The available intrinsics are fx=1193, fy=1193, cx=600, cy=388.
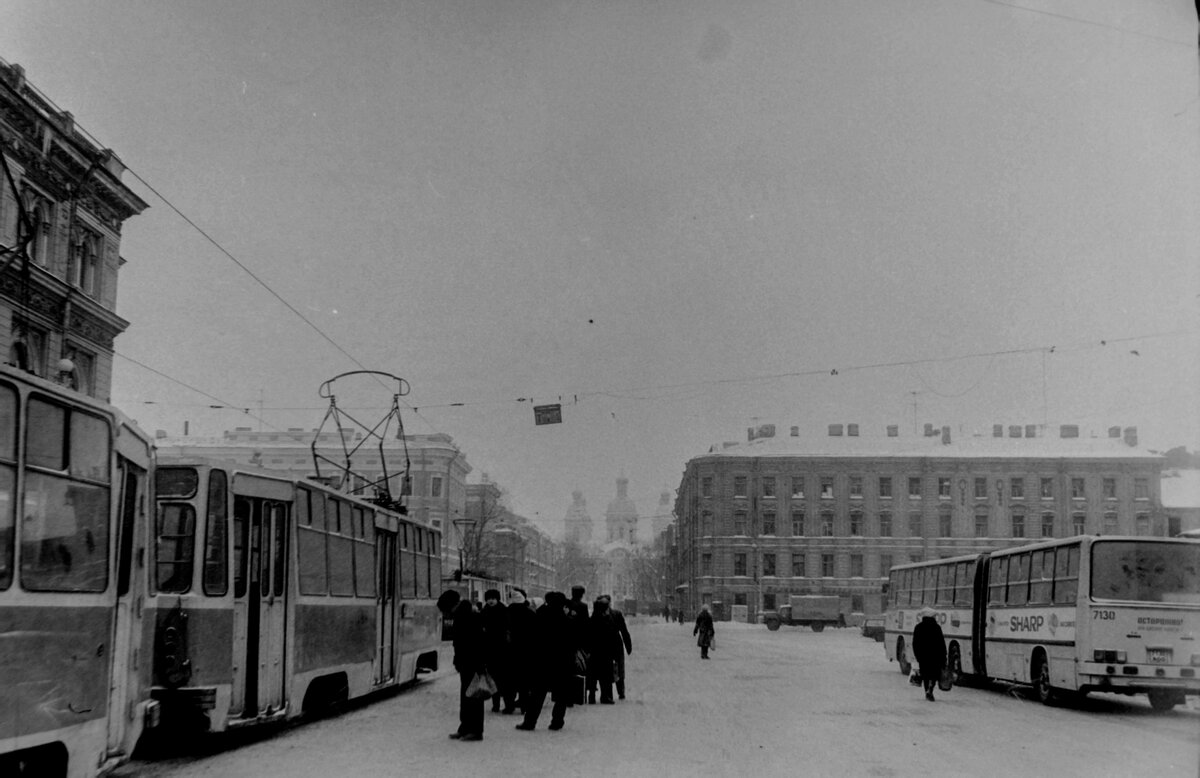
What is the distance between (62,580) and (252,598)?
17.5 ft

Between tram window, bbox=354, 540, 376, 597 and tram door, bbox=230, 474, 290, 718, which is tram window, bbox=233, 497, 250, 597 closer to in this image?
tram door, bbox=230, 474, 290, 718

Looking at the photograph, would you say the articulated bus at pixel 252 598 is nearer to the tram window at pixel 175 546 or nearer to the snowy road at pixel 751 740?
the tram window at pixel 175 546

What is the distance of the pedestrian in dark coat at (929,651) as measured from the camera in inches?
742

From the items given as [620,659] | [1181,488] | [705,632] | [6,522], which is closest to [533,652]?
[620,659]

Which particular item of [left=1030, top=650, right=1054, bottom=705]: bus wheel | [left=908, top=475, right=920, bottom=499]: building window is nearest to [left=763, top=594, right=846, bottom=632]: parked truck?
[left=908, top=475, right=920, bottom=499]: building window

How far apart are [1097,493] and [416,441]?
48.5 metres

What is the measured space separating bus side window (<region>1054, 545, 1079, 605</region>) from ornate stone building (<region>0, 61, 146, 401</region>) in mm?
21659

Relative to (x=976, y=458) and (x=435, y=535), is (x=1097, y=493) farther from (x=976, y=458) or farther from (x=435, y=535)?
(x=435, y=535)

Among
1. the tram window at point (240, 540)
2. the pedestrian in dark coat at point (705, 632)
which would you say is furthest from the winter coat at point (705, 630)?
the tram window at point (240, 540)

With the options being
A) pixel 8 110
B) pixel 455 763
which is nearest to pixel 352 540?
pixel 455 763

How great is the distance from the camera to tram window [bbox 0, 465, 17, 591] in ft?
20.6

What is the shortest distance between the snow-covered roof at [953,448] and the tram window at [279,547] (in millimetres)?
75138

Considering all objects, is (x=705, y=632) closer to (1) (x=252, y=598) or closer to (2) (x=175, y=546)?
(1) (x=252, y=598)

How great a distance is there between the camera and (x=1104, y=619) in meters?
17.2
